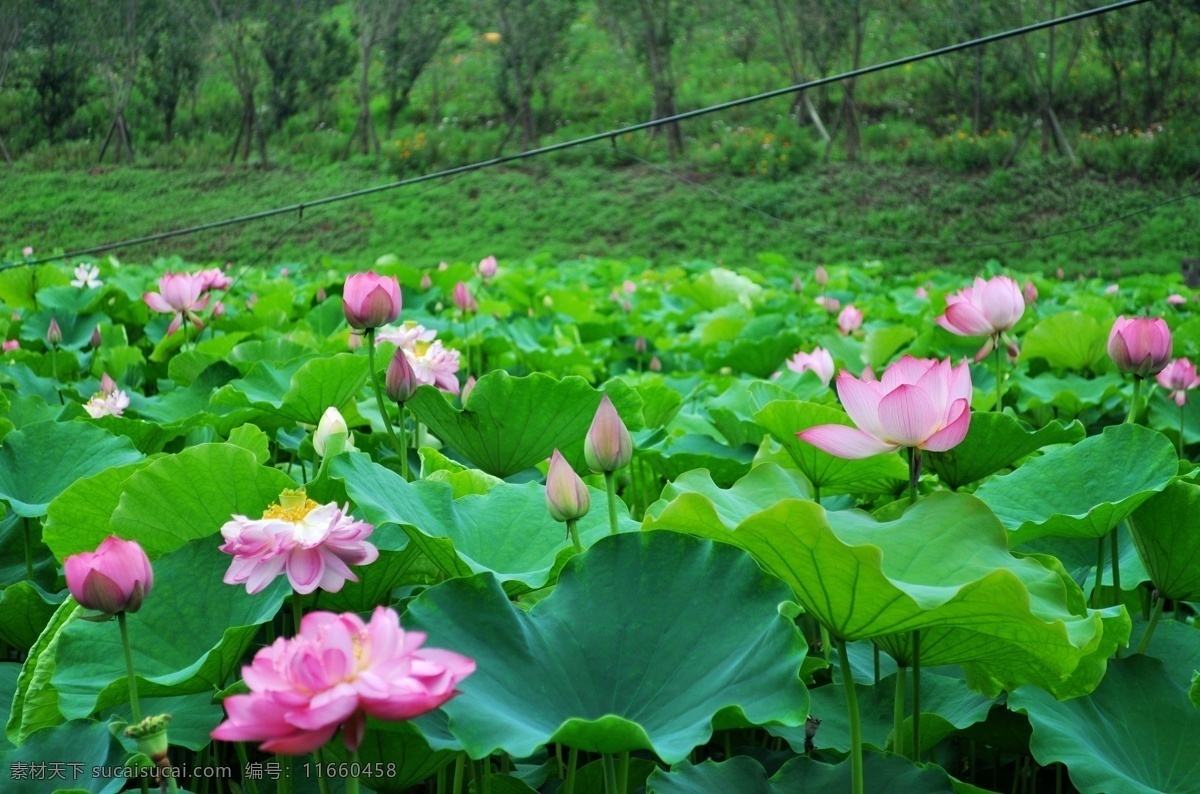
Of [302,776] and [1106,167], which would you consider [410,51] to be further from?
[302,776]

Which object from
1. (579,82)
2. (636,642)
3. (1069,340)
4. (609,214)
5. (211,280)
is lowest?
(609,214)

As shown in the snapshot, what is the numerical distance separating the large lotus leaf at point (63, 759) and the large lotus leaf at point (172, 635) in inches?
0.7

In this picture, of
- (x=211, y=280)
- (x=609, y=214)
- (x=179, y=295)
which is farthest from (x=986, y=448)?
(x=609, y=214)

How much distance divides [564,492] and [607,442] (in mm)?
61

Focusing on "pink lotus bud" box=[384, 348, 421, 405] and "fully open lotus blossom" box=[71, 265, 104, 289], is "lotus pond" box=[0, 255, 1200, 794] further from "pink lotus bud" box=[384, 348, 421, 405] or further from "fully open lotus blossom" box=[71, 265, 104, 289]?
"fully open lotus blossom" box=[71, 265, 104, 289]

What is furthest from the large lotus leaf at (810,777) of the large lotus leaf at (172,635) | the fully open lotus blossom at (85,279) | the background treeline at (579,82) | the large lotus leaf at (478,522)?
the background treeline at (579,82)

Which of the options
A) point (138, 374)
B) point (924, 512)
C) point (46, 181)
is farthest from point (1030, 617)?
point (46, 181)

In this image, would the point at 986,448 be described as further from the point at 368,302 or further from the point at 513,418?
the point at 368,302

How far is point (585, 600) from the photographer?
1.78 ft

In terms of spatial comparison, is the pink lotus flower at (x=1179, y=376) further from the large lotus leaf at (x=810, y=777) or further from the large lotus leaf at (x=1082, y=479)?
the large lotus leaf at (x=810, y=777)

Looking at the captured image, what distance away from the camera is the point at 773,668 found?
0.49m

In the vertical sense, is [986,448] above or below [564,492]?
below

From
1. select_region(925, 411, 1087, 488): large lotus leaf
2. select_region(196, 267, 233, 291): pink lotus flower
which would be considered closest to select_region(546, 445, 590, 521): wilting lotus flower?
select_region(925, 411, 1087, 488): large lotus leaf

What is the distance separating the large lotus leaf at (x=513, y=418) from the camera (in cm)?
90
